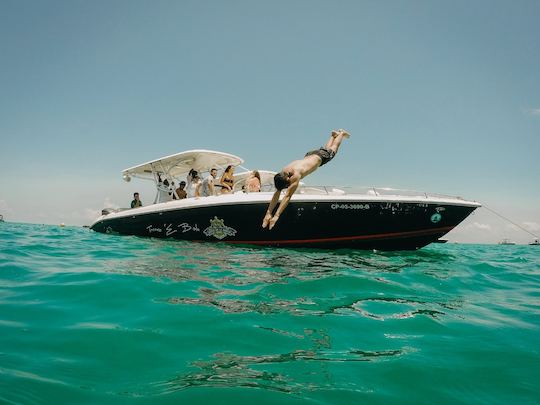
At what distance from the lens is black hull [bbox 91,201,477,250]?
827 centimetres

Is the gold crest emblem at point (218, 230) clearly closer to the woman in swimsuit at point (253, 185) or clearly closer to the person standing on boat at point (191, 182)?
the woman in swimsuit at point (253, 185)

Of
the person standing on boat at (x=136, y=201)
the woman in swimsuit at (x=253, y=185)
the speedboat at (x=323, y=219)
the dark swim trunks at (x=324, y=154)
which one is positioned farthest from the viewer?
the person standing on boat at (x=136, y=201)

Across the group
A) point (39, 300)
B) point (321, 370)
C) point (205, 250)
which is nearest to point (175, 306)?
point (39, 300)

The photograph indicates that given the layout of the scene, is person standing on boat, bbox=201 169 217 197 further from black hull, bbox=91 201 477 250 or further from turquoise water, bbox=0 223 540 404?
turquoise water, bbox=0 223 540 404

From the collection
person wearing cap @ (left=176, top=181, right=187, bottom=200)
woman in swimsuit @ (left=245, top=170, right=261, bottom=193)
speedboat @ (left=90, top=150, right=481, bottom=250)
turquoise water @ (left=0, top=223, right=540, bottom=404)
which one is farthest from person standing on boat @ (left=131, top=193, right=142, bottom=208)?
turquoise water @ (left=0, top=223, right=540, bottom=404)

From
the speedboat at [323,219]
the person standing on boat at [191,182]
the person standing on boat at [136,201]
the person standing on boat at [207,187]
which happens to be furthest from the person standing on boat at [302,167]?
the person standing on boat at [136,201]

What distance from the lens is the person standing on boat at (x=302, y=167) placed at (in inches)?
252

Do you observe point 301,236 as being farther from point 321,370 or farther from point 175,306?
point 321,370

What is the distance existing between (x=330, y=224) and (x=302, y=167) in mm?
2403

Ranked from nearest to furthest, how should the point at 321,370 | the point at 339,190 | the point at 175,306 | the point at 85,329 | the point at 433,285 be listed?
the point at 321,370 → the point at 85,329 → the point at 175,306 → the point at 433,285 → the point at 339,190

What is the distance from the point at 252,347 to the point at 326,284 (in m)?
2.22

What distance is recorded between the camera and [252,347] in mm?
2490

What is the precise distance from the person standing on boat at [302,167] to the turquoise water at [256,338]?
1.90 metres

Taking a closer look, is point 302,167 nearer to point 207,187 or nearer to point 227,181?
point 207,187
